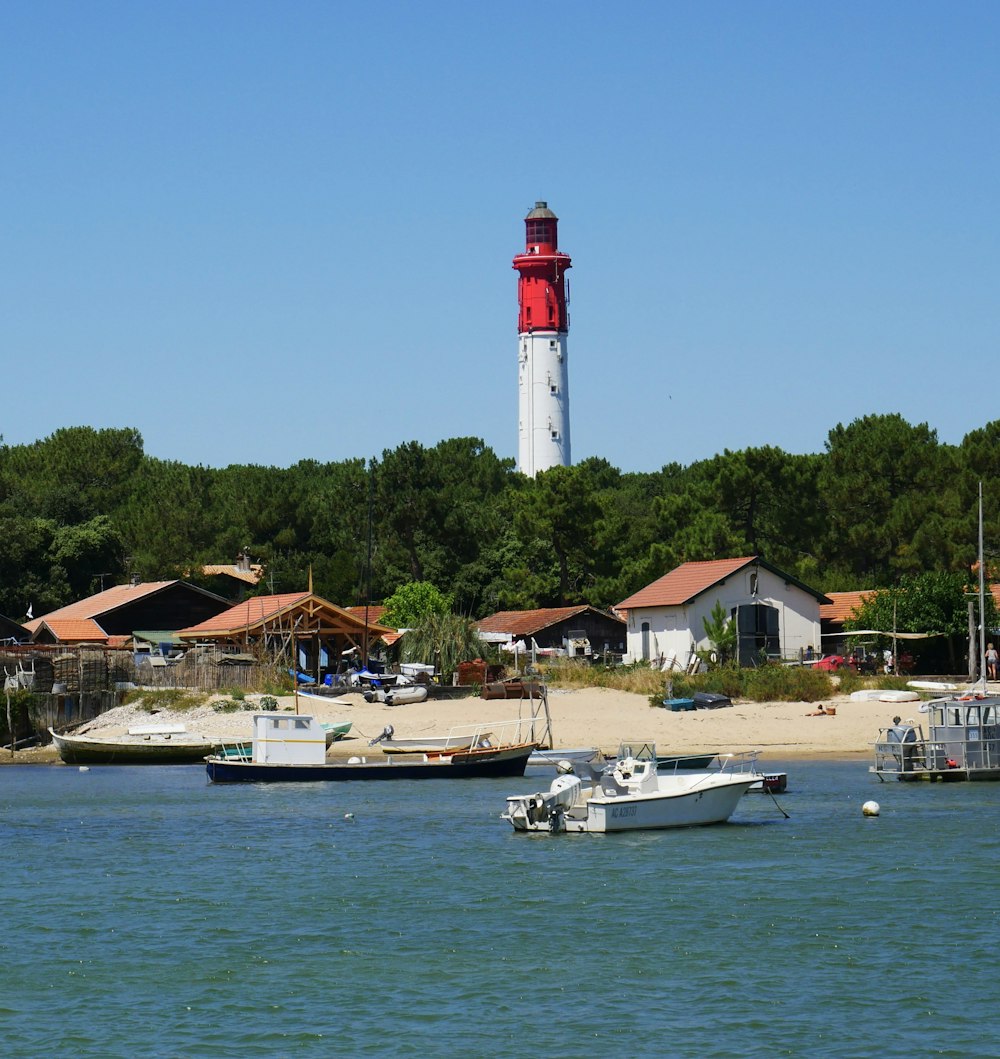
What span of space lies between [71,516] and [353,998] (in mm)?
82862

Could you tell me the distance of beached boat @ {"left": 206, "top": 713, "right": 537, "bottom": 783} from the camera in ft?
167

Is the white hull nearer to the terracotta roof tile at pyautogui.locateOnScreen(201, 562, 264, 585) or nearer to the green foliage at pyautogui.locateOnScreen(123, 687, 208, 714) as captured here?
the green foliage at pyautogui.locateOnScreen(123, 687, 208, 714)

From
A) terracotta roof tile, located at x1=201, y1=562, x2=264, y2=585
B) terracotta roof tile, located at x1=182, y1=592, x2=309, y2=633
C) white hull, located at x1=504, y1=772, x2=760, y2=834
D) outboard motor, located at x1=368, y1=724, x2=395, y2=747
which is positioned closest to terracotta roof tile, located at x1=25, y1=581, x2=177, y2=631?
terracotta roof tile, located at x1=182, y1=592, x2=309, y2=633

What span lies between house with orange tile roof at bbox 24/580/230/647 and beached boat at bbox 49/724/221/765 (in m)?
21.0

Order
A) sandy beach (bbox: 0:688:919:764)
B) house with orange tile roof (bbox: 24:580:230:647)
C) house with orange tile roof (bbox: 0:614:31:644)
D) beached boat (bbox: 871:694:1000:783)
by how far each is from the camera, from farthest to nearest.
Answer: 1. house with orange tile roof (bbox: 0:614:31:644)
2. house with orange tile roof (bbox: 24:580:230:647)
3. sandy beach (bbox: 0:688:919:764)
4. beached boat (bbox: 871:694:1000:783)

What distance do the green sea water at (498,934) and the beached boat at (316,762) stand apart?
7.26m

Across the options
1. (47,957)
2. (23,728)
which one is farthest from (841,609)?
(47,957)

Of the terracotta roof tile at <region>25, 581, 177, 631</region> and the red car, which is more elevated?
the terracotta roof tile at <region>25, 581, 177, 631</region>

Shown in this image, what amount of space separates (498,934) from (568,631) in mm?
50720

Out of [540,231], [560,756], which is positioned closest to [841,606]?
[560,756]

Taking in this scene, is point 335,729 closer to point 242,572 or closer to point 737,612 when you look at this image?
point 737,612

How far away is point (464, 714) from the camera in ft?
195

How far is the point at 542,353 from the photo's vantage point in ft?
380

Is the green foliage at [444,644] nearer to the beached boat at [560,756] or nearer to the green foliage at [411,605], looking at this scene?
the green foliage at [411,605]
